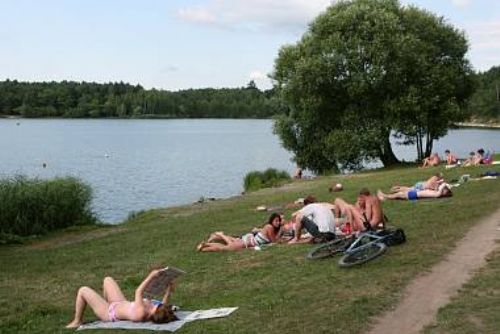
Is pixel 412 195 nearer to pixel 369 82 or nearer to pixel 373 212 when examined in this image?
pixel 373 212

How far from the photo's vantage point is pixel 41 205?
25.3 metres

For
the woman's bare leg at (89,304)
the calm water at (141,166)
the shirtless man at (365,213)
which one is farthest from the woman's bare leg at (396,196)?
the calm water at (141,166)

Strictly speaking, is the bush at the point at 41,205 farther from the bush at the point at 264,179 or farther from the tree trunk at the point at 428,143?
the tree trunk at the point at 428,143

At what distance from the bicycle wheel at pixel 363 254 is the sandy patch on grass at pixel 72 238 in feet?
40.0

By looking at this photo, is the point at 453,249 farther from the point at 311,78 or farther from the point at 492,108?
the point at 492,108

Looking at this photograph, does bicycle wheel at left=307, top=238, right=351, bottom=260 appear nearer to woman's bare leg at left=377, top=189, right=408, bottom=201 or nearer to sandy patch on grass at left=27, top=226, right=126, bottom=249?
woman's bare leg at left=377, top=189, right=408, bottom=201

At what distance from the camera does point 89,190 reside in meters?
27.7

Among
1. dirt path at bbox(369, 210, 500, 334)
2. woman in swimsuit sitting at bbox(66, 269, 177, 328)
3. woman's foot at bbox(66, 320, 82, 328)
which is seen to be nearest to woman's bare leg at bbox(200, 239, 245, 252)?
dirt path at bbox(369, 210, 500, 334)

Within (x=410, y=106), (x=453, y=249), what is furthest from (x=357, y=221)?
(x=410, y=106)

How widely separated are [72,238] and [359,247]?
1372cm

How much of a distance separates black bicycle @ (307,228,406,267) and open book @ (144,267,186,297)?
3.64 metres

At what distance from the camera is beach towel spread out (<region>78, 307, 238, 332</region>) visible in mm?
9336

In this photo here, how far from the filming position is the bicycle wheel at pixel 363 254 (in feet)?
40.2

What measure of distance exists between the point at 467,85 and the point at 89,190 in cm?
2994
